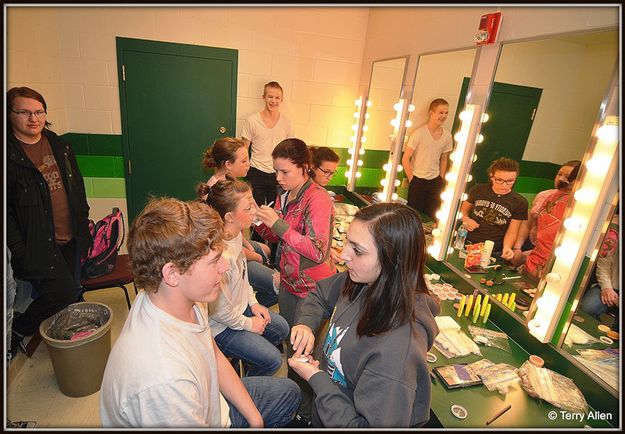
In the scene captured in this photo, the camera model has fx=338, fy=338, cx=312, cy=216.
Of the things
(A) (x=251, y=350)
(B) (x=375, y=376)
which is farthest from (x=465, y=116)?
(A) (x=251, y=350)

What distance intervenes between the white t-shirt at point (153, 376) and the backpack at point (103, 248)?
166cm

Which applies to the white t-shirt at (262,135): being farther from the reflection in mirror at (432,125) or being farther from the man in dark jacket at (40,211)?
the man in dark jacket at (40,211)

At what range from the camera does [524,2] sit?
1.56m

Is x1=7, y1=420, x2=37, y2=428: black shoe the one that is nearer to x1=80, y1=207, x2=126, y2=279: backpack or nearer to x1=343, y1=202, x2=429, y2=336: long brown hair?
x1=80, y1=207, x2=126, y2=279: backpack

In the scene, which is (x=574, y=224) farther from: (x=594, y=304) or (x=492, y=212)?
(x=492, y=212)

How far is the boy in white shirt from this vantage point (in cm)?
89

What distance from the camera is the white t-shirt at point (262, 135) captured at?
3.63 m

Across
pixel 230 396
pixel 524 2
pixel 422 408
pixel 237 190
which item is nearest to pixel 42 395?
pixel 230 396

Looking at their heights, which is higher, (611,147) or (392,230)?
(611,147)

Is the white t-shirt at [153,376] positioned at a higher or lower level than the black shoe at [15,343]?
higher

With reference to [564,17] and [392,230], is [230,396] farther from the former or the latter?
[564,17]

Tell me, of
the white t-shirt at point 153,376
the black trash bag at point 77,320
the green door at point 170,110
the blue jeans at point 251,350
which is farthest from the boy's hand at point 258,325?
the green door at point 170,110

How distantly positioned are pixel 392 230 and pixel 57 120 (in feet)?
11.6

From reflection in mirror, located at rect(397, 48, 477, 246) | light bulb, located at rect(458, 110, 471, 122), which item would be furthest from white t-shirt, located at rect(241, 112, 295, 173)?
light bulb, located at rect(458, 110, 471, 122)
